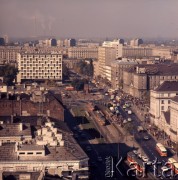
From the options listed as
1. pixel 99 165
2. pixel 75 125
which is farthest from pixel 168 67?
pixel 99 165

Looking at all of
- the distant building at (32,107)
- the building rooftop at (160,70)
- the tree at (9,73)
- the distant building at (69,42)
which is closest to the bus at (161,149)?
the distant building at (32,107)

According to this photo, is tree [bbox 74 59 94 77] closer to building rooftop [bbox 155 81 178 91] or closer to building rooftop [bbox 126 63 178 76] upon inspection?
building rooftop [bbox 126 63 178 76]

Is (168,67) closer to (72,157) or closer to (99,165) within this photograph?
(99,165)

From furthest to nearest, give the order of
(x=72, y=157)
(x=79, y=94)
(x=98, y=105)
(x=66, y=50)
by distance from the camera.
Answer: (x=66, y=50)
(x=79, y=94)
(x=98, y=105)
(x=72, y=157)

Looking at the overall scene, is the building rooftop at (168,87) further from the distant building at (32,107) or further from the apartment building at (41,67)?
the apartment building at (41,67)

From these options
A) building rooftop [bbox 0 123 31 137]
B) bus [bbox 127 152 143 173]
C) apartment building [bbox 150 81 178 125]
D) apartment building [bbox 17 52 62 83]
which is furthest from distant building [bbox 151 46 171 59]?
building rooftop [bbox 0 123 31 137]

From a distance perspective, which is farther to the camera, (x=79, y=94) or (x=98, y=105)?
(x=79, y=94)

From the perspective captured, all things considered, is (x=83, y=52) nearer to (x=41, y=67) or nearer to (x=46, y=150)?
(x=41, y=67)

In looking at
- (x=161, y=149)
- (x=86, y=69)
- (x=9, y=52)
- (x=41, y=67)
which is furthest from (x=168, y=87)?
(x=9, y=52)
